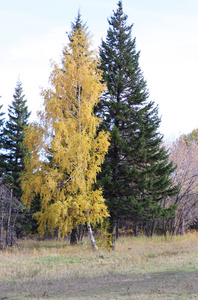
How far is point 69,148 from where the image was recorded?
13.8 metres

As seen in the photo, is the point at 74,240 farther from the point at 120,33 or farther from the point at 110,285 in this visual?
the point at 120,33

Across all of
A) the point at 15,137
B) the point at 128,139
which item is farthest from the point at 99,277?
the point at 15,137

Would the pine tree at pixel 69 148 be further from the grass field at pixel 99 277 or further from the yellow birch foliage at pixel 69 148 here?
the grass field at pixel 99 277

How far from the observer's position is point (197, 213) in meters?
27.7

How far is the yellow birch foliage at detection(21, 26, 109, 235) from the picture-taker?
45.1 ft

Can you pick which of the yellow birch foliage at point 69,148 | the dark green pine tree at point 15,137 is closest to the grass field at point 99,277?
the yellow birch foliage at point 69,148

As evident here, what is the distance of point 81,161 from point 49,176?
5.79ft

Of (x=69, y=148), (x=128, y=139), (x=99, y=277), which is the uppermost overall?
(x=128, y=139)

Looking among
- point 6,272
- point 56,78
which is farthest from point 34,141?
point 6,272

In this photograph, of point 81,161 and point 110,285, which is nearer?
point 110,285

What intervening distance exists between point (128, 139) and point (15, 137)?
41.6 feet

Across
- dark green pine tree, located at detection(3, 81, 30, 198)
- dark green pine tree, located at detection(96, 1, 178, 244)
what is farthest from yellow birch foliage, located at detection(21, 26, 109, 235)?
dark green pine tree, located at detection(3, 81, 30, 198)

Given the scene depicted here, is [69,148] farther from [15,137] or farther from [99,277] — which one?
[15,137]

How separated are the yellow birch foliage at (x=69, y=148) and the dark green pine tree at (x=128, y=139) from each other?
3.63 ft
